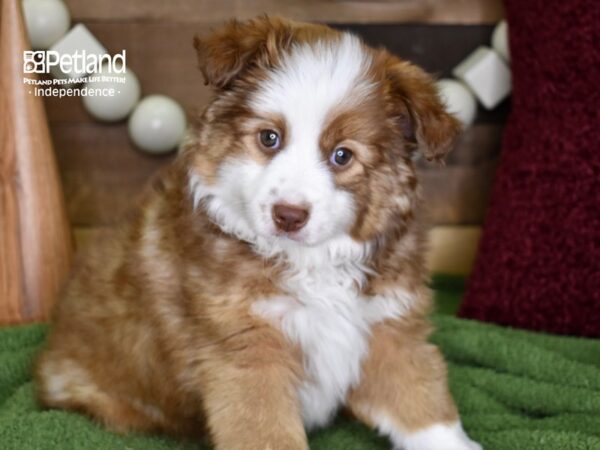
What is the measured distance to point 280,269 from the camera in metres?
2.44

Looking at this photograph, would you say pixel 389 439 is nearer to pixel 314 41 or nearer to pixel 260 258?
pixel 260 258

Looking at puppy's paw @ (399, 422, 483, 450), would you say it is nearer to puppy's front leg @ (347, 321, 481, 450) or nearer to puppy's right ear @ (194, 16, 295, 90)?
puppy's front leg @ (347, 321, 481, 450)

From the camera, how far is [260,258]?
2.44 meters

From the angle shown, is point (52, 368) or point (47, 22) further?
point (47, 22)

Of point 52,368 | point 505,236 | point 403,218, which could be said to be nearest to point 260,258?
point 403,218

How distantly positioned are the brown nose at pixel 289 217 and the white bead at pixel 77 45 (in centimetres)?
182

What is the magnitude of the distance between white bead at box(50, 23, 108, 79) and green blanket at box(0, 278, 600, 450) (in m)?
1.12

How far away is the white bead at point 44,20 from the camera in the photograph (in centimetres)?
365

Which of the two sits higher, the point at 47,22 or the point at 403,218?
the point at 47,22

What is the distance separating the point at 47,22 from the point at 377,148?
1872 mm

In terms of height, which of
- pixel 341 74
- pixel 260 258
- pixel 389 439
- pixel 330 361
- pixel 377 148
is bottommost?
pixel 389 439

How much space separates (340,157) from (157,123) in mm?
1601

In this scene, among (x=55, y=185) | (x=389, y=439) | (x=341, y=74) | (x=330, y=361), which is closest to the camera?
(x=341, y=74)

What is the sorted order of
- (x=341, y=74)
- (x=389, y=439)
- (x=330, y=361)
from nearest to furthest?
1. (x=341, y=74)
2. (x=330, y=361)
3. (x=389, y=439)
